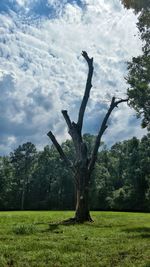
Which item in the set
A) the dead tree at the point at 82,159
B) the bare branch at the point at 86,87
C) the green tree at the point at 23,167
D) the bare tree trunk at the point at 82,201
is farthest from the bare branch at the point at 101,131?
the green tree at the point at 23,167

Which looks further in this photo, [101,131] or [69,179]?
[69,179]

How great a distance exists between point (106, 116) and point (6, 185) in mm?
82160

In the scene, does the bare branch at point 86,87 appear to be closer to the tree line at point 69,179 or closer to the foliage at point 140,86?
the foliage at point 140,86

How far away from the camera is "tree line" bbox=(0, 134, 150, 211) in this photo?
90125 millimetres

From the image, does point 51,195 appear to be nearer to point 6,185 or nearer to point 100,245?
point 6,185

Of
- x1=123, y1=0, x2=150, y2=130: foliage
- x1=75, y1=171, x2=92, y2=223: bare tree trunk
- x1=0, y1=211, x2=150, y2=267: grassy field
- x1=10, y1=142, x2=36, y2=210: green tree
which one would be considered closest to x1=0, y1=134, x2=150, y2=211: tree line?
x1=10, y1=142, x2=36, y2=210: green tree

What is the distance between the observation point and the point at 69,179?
110m

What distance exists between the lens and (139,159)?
9419 centimetres

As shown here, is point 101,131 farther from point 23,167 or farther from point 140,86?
point 23,167

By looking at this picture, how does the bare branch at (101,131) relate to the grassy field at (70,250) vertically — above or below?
above

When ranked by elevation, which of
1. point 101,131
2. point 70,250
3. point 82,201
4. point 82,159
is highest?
point 101,131

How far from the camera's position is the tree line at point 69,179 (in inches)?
3548

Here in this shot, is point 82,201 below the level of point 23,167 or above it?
below

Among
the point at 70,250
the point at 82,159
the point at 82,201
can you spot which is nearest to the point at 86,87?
the point at 82,159
